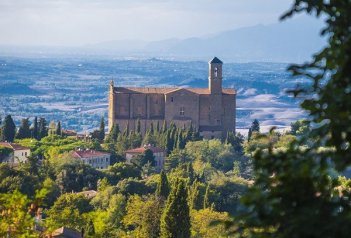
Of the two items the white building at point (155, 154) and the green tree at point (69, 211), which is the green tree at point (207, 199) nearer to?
the green tree at point (69, 211)

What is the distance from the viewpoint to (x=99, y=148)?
58125 millimetres

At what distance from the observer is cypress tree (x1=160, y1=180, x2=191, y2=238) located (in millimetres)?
27375

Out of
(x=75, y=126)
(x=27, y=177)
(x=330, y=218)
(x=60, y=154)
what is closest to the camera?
(x=330, y=218)

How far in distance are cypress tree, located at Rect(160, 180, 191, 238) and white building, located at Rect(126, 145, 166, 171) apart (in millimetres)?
26753

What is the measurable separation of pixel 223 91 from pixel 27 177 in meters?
32.0

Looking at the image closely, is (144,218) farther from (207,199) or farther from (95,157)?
(95,157)

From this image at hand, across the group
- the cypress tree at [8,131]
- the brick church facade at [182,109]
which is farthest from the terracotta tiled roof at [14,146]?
the brick church facade at [182,109]

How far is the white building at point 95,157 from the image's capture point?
52.1 metres

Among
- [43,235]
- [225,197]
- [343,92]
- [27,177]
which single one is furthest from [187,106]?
[343,92]

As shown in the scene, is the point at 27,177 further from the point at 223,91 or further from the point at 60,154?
the point at 223,91

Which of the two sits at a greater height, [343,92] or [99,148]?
[343,92]

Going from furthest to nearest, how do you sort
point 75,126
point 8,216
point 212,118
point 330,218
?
point 75,126, point 212,118, point 8,216, point 330,218

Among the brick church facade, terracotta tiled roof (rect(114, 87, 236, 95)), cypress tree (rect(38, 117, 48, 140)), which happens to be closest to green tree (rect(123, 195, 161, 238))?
cypress tree (rect(38, 117, 48, 140))

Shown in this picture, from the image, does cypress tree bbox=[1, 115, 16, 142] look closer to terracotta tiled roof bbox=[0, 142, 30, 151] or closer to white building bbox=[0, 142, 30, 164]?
terracotta tiled roof bbox=[0, 142, 30, 151]
